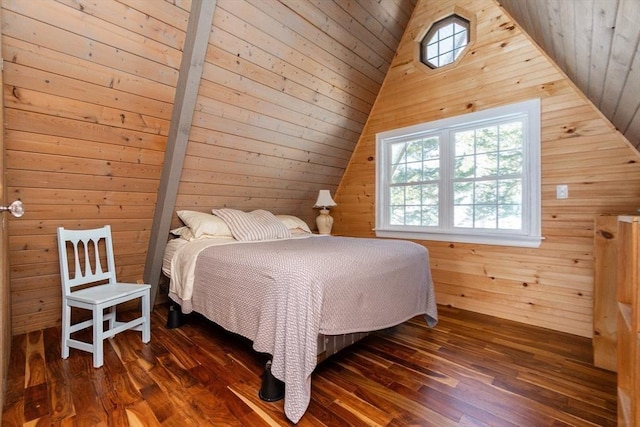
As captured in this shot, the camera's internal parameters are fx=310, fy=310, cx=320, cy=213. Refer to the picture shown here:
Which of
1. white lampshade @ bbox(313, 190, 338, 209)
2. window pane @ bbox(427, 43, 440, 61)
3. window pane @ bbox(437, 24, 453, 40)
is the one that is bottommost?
white lampshade @ bbox(313, 190, 338, 209)

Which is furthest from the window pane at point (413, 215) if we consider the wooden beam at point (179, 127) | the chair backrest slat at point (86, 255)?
the chair backrest slat at point (86, 255)

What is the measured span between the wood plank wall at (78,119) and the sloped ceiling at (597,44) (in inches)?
80.1

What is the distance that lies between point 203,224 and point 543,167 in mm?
2759

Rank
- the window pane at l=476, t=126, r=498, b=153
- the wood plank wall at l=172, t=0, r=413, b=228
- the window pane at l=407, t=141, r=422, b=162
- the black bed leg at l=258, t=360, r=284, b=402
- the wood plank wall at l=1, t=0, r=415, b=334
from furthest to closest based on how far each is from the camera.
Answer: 1. the window pane at l=407, t=141, r=422, b=162
2. the window pane at l=476, t=126, r=498, b=153
3. the wood plank wall at l=172, t=0, r=413, b=228
4. the wood plank wall at l=1, t=0, r=415, b=334
5. the black bed leg at l=258, t=360, r=284, b=402

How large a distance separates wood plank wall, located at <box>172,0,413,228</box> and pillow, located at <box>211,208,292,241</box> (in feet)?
0.88

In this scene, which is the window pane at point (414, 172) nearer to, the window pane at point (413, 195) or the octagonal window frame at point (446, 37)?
the window pane at point (413, 195)

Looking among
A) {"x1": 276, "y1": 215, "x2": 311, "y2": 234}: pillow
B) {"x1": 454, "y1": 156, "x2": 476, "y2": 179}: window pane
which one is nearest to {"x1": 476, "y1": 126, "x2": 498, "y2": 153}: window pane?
{"x1": 454, "y1": 156, "x2": 476, "y2": 179}: window pane

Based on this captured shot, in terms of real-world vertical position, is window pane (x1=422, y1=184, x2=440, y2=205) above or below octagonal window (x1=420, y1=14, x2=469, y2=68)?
below

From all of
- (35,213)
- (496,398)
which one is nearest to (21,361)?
(35,213)

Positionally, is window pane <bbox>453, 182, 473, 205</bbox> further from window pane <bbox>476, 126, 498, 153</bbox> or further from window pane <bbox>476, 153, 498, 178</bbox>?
window pane <bbox>476, 126, 498, 153</bbox>

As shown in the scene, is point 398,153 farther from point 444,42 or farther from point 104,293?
point 104,293

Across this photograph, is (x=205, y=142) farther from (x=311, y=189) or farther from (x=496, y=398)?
(x=496, y=398)

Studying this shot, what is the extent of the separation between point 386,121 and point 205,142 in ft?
6.30

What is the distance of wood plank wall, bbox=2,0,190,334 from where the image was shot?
159cm
